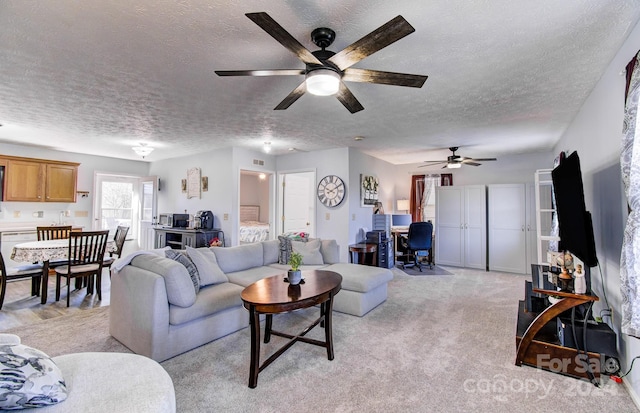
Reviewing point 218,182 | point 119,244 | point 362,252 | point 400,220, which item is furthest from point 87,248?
point 400,220

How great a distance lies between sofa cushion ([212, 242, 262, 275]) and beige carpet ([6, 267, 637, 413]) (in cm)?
85

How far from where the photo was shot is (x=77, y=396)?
3.94ft

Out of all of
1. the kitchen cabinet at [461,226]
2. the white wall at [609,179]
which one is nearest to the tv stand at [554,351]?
the white wall at [609,179]

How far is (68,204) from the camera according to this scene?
6.00 m

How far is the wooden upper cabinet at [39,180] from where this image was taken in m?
5.13

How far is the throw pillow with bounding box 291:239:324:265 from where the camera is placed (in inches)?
163

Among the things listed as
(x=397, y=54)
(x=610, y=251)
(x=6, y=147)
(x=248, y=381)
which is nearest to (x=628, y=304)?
(x=610, y=251)

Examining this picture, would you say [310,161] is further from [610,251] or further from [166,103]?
[610,251]

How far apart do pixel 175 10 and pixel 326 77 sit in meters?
0.92

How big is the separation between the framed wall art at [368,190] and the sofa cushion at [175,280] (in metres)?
3.83

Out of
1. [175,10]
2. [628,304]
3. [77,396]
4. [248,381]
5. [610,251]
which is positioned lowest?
[248,381]

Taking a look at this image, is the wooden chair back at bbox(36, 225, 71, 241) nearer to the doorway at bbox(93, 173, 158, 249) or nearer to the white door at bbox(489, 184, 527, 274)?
the doorway at bbox(93, 173, 158, 249)

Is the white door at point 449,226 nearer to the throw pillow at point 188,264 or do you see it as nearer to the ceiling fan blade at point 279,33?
the throw pillow at point 188,264

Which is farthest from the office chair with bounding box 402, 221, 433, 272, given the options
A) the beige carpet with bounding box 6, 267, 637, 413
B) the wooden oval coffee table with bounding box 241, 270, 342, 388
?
the wooden oval coffee table with bounding box 241, 270, 342, 388
